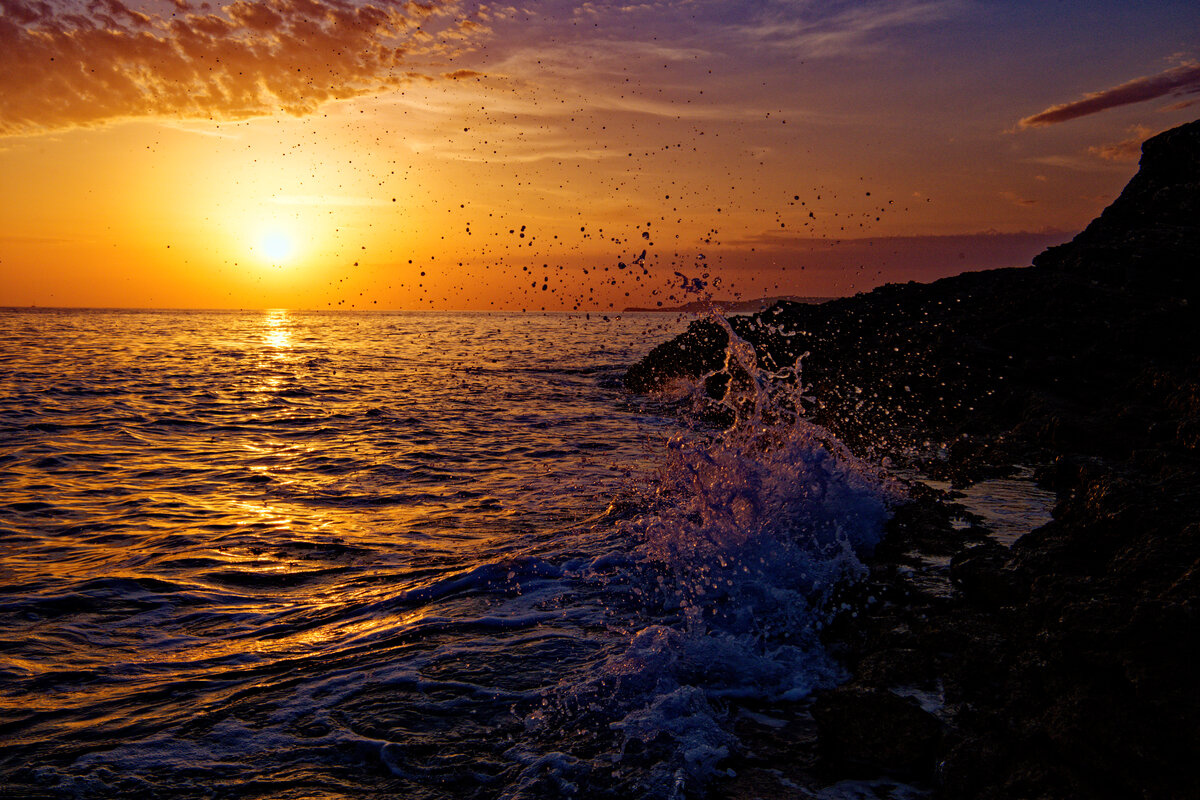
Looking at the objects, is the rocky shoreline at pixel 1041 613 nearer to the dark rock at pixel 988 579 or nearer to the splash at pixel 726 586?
the dark rock at pixel 988 579

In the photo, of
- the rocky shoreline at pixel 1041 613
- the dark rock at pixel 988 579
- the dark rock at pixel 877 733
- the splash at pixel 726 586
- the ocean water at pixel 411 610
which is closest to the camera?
the rocky shoreline at pixel 1041 613

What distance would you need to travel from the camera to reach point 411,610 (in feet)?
20.5

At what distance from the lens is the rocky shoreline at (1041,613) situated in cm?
317

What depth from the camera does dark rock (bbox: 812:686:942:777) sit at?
3.67m

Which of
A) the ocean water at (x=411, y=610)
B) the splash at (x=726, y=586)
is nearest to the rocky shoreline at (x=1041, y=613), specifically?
the splash at (x=726, y=586)

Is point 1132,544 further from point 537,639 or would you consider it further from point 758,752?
point 537,639

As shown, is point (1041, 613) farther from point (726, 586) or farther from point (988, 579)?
point (726, 586)

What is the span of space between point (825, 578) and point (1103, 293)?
13.3 meters

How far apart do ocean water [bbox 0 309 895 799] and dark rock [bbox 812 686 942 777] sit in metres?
0.62

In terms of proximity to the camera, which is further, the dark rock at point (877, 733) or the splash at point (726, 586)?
the splash at point (726, 586)

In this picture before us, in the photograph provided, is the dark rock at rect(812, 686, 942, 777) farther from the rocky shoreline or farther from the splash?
the splash

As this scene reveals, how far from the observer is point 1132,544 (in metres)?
4.32

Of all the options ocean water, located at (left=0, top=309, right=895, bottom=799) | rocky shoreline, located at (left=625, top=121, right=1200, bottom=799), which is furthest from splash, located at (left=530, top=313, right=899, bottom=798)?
rocky shoreline, located at (left=625, top=121, right=1200, bottom=799)

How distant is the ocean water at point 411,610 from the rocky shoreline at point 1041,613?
1.61ft
